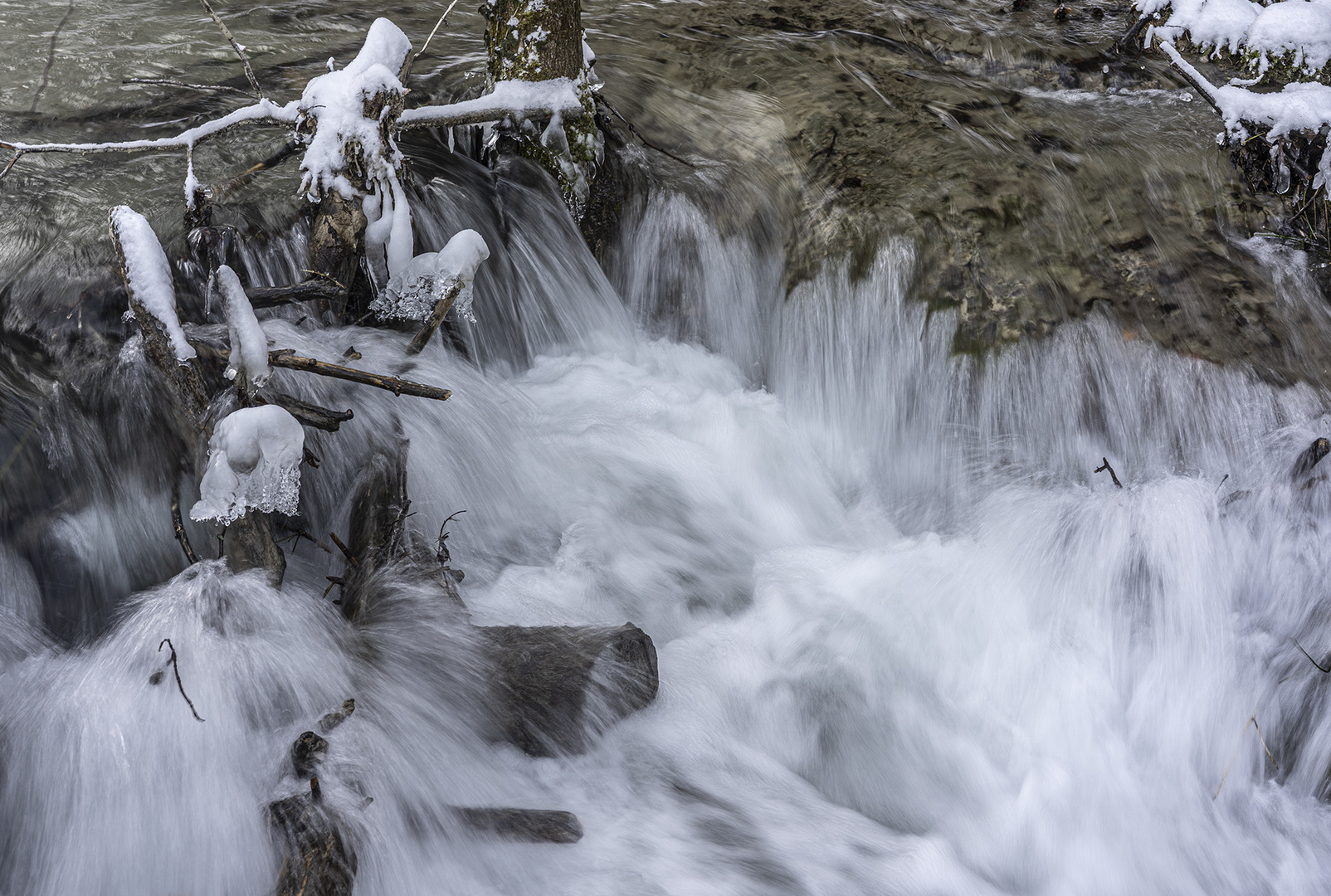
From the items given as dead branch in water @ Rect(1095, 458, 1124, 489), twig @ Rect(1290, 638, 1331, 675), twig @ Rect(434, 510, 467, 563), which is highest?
dead branch in water @ Rect(1095, 458, 1124, 489)

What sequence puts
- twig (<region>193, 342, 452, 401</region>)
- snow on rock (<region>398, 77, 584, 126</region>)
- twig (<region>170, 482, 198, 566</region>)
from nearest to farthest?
twig (<region>193, 342, 452, 401</region>)
twig (<region>170, 482, 198, 566</region>)
snow on rock (<region>398, 77, 584, 126</region>)

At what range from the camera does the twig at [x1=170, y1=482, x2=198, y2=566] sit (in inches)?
114

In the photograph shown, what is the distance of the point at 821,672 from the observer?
10.9ft

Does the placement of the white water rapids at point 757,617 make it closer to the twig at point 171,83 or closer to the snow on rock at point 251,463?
the snow on rock at point 251,463

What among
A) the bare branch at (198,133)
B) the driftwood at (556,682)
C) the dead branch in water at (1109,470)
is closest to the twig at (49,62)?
the bare branch at (198,133)

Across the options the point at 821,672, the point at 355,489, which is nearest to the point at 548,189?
the point at 355,489

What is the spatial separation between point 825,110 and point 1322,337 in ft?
8.46

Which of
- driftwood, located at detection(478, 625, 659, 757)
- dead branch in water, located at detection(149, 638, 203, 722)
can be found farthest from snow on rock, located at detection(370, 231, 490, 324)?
dead branch in water, located at detection(149, 638, 203, 722)

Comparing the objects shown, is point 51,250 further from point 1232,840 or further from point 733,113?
point 1232,840

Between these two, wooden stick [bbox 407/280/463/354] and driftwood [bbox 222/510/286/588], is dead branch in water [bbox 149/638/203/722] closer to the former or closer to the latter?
driftwood [bbox 222/510/286/588]

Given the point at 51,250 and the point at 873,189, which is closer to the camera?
the point at 51,250

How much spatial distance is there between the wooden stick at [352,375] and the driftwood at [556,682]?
79 cm

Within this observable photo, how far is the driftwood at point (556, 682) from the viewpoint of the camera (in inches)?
109

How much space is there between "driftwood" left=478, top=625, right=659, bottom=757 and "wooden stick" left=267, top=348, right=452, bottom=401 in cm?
79
